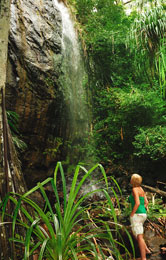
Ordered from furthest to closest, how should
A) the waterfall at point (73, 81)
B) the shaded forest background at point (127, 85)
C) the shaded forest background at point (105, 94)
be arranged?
the waterfall at point (73, 81) → the shaded forest background at point (127, 85) → the shaded forest background at point (105, 94)

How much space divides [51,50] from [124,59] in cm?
203

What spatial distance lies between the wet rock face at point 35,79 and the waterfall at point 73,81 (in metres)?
0.41

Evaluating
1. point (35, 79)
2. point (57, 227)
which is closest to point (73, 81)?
point (35, 79)

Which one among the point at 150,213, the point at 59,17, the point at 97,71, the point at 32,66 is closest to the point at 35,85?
the point at 32,66

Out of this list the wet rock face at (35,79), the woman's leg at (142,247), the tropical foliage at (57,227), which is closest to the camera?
the tropical foliage at (57,227)

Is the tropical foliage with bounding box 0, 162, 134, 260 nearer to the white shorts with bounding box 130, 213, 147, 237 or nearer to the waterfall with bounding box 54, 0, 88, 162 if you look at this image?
the white shorts with bounding box 130, 213, 147, 237

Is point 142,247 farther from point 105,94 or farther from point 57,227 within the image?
point 105,94

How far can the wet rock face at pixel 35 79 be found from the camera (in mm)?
3818

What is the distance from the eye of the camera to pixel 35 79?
4.04 meters

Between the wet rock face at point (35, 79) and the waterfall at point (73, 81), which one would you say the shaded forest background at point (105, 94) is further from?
the waterfall at point (73, 81)

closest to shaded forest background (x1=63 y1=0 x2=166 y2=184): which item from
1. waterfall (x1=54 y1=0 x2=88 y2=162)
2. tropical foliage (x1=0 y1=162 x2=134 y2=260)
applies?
waterfall (x1=54 y1=0 x2=88 y2=162)

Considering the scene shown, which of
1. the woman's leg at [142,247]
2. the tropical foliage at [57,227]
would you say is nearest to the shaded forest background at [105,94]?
the woman's leg at [142,247]

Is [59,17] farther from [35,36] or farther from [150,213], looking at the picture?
[150,213]

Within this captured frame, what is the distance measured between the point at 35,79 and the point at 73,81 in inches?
58.4
